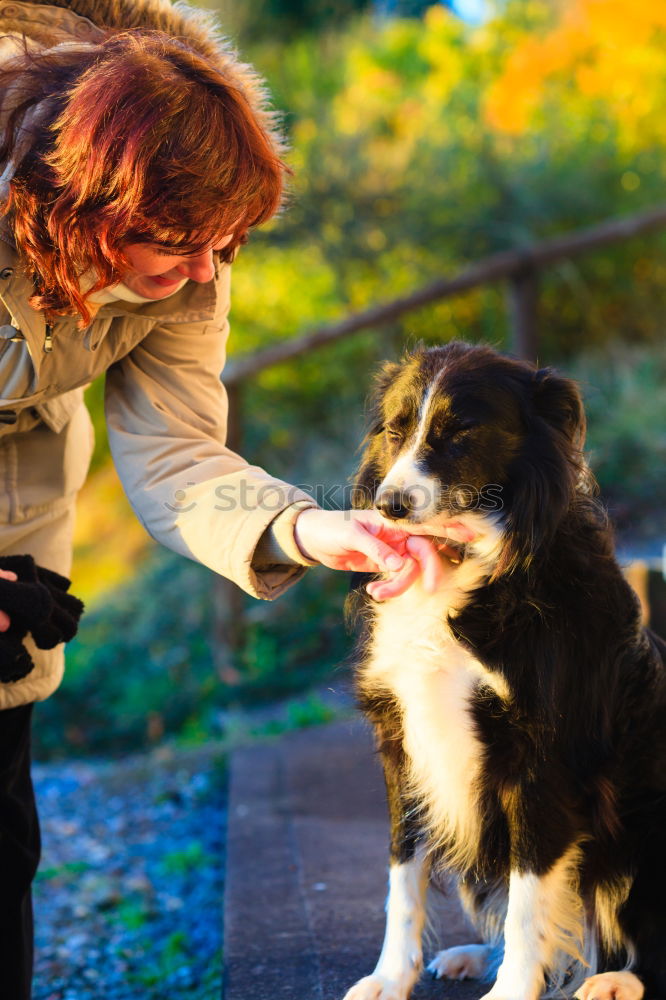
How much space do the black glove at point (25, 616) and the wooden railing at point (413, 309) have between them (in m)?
3.24

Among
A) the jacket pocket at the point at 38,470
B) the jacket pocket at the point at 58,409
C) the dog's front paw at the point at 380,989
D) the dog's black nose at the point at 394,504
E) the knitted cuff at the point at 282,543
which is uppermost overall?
the dog's black nose at the point at 394,504

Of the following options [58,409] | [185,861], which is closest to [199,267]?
[58,409]

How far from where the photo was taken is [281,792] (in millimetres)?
3848

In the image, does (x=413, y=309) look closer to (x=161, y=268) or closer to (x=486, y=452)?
(x=486, y=452)

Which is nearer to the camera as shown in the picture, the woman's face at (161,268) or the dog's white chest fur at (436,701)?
the woman's face at (161,268)

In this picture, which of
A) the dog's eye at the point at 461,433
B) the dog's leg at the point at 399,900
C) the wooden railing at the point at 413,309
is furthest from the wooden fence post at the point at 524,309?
the dog's leg at the point at 399,900

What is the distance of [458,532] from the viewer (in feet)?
6.97

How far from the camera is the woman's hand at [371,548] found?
1.97 meters

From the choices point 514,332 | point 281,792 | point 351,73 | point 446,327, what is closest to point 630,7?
point 351,73

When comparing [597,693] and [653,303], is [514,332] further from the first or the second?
[597,693]

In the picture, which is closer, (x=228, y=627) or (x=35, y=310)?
(x=35, y=310)

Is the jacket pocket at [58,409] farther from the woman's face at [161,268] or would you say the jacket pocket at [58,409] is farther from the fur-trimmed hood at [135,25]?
the fur-trimmed hood at [135,25]

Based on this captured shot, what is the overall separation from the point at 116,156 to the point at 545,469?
0.99 metres

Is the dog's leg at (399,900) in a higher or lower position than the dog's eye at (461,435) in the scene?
lower
